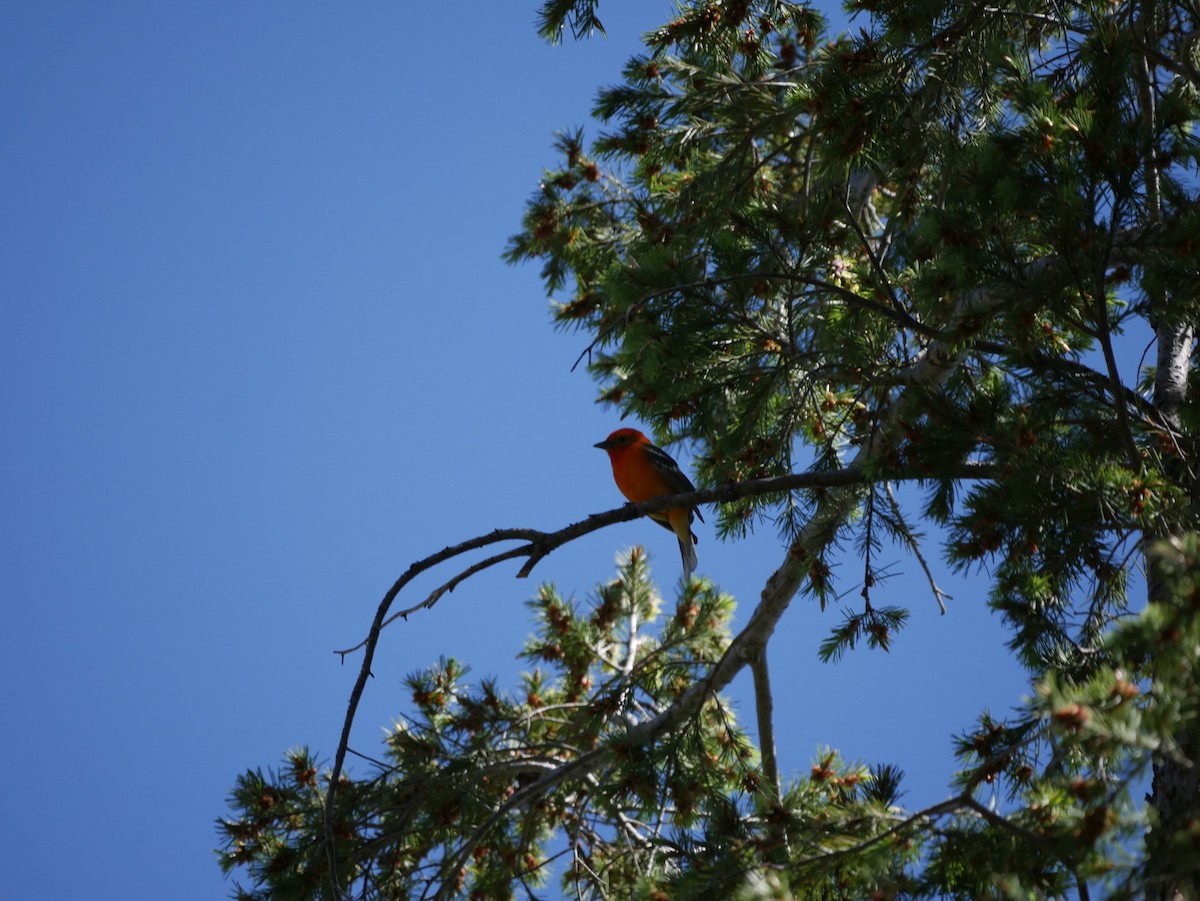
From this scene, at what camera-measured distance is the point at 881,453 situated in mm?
3404

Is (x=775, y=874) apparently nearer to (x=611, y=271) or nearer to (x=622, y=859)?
(x=611, y=271)

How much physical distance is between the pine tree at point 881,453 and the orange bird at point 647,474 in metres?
0.29

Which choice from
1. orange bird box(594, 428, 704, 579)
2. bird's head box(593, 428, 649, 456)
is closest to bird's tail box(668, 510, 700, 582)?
orange bird box(594, 428, 704, 579)

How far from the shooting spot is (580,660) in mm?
6074

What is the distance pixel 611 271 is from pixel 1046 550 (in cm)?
178

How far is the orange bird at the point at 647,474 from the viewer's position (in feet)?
19.8

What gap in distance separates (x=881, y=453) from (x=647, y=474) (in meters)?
2.73

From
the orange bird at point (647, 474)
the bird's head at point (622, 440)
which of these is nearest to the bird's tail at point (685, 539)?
the orange bird at point (647, 474)

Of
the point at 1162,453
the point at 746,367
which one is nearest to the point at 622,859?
the point at 746,367

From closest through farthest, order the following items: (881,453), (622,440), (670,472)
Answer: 1. (881,453)
2. (670,472)
3. (622,440)

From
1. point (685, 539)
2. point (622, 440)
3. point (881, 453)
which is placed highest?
point (622, 440)

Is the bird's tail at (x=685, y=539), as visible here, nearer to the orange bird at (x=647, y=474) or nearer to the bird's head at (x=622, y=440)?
the orange bird at (x=647, y=474)

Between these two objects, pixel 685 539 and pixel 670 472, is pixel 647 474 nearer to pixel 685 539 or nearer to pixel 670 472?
pixel 670 472

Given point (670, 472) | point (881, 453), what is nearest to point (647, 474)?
point (670, 472)
